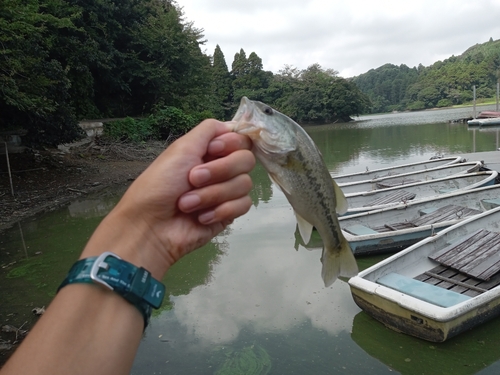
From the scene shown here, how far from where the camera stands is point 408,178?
1264cm

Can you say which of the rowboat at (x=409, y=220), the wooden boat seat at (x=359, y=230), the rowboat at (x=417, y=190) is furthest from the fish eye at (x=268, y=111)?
the rowboat at (x=417, y=190)

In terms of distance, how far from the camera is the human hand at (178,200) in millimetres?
1532

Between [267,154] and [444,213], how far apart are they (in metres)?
7.54

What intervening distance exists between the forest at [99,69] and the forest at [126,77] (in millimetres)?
53

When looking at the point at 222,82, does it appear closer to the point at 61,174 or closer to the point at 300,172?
the point at 61,174

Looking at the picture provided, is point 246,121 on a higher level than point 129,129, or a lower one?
higher

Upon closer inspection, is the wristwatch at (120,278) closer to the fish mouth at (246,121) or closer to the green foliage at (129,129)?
the fish mouth at (246,121)

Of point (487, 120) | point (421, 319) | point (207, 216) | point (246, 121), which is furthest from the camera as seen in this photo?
point (487, 120)

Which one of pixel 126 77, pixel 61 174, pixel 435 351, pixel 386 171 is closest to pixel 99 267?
pixel 435 351

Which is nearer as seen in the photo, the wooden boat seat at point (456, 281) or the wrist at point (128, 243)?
the wrist at point (128, 243)

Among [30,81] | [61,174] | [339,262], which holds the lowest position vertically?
[61,174]

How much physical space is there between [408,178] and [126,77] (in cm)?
2458

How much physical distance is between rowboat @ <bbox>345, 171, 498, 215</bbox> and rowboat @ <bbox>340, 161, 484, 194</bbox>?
112 cm

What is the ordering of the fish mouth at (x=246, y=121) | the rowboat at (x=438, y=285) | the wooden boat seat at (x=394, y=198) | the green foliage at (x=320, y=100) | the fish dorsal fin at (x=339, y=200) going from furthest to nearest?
the green foliage at (x=320, y=100), the wooden boat seat at (x=394, y=198), the rowboat at (x=438, y=285), the fish dorsal fin at (x=339, y=200), the fish mouth at (x=246, y=121)
